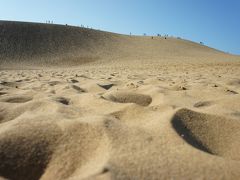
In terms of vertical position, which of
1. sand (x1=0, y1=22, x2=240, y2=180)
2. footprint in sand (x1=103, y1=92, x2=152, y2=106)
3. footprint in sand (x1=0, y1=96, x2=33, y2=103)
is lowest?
footprint in sand (x1=0, y1=96, x2=33, y2=103)

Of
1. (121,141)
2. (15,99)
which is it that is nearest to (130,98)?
(15,99)

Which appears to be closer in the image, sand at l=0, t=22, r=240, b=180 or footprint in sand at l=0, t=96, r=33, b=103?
sand at l=0, t=22, r=240, b=180

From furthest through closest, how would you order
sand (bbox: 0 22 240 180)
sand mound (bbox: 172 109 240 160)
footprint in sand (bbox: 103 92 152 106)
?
footprint in sand (bbox: 103 92 152 106) < sand mound (bbox: 172 109 240 160) < sand (bbox: 0 22 240 180)

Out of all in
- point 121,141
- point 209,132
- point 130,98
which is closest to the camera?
point 121,141

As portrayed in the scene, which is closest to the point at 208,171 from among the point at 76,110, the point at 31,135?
the point at 31,135

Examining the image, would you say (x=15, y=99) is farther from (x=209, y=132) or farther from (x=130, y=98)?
(x=209, y=132)

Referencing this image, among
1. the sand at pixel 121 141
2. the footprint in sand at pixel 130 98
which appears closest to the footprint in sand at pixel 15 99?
the sand at pixel 121 141

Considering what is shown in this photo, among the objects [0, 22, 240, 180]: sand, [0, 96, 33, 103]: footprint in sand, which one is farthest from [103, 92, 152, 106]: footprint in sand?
[0, 96, 33, 103]: footprint in sand

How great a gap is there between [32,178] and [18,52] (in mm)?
21781

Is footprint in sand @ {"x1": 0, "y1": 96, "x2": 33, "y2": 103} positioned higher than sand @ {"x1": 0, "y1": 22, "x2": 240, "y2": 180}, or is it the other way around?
sand @ {"x1": 0, "y1": 22, "x2": 240, "y2": 180}

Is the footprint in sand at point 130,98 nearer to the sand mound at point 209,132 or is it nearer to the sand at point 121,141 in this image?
the sand at point 121,141

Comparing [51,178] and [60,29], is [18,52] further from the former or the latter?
[51,178]

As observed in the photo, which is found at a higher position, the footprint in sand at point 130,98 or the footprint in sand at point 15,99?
the footprint in sand at point 130,98

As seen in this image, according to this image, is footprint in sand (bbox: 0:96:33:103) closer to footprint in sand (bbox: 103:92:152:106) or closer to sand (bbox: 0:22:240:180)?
sand (bbox: 0:22:240:180)
